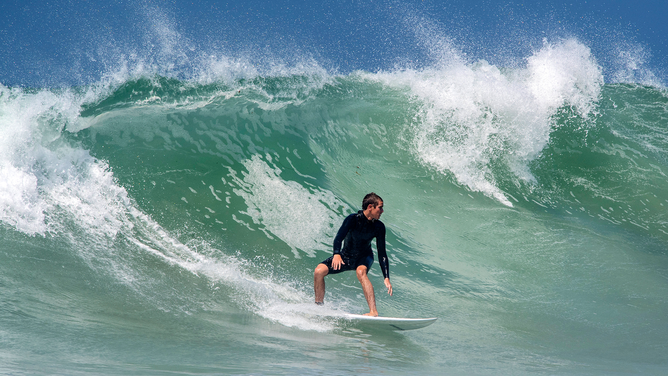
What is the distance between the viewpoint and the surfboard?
13.4ft

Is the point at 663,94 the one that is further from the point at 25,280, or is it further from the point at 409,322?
the point at 25,280

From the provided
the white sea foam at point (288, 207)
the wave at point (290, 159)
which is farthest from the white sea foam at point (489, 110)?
the white sea foam at point (288, 207)

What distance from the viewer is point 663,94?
1077 cm

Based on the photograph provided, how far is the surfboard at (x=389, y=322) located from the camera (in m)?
4.10

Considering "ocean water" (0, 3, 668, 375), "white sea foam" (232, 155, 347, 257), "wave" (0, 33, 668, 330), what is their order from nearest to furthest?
"ocean water" (0, 3, 668, 375) → "wave" (0, 33, 668, 330) → "white sea foam" (232, 155, 347, 257)

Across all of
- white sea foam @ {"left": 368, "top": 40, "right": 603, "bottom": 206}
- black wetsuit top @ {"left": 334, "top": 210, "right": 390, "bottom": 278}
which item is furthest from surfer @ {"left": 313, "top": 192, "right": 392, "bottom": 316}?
white sea foam @ {"left": 368, "top": 40, "right": 603, "bottom": 206}

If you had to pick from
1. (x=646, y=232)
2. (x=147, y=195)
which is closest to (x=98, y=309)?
(x=147, y=195)

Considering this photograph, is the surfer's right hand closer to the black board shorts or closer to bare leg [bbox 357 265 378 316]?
the black board shorts

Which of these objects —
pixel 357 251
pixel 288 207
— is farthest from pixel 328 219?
pixel 357 251

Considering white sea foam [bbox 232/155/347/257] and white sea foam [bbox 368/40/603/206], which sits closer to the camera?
white sea foam [bbox 232/155/347/257]

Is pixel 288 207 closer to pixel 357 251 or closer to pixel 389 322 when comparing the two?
pixel 357 251

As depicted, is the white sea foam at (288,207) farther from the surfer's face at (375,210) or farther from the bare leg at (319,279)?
the surfer's face at (375,210)

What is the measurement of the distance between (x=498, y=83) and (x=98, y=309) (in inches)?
313

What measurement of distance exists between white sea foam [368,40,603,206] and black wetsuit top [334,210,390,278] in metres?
4.02
